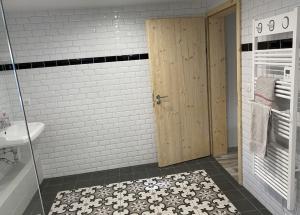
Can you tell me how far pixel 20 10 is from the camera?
319cm

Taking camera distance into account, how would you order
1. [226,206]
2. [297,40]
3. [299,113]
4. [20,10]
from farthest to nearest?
[20,10] < [226,206] < [299,113] < [297,40]

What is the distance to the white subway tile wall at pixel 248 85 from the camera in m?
2.16

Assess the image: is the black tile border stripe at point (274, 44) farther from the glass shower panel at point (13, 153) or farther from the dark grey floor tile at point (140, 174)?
the glass shower panel at point (13, 153)

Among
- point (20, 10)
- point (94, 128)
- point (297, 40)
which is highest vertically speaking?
point (20, 10)

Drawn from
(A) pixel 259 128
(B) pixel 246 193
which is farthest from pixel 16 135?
(B) pixel 246 193

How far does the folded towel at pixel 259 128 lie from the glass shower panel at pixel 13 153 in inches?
81.9

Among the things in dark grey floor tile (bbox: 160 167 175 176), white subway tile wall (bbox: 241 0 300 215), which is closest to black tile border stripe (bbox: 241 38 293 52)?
white subway tile wall (bbox: 241 0 300 215)

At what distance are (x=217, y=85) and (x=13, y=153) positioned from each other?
2749 millimetres

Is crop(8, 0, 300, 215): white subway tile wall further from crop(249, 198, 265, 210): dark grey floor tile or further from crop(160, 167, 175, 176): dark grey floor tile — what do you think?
crop(249, 198, 265, 210): dark grey floor tile

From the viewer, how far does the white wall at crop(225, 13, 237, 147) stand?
377 centimetres

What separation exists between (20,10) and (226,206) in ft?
11.0

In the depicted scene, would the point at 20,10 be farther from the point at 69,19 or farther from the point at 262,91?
the point at 262,91

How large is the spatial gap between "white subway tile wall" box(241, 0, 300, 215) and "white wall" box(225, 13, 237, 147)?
1138mm

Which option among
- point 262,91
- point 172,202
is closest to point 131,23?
point 262,91
